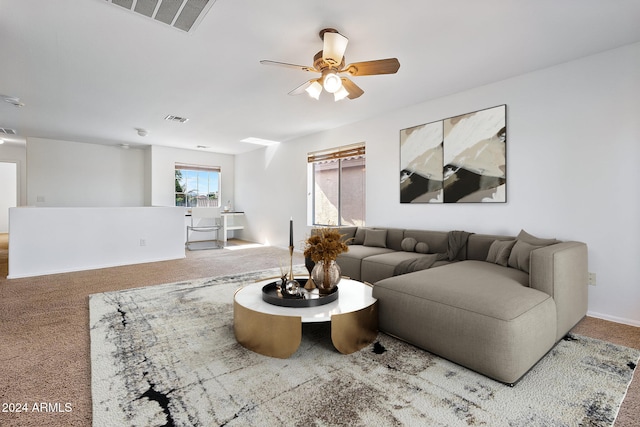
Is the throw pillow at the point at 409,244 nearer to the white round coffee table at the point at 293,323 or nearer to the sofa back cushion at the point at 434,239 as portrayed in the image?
the sofa back cushion at the point at 434,239

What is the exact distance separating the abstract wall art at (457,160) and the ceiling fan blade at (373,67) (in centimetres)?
167

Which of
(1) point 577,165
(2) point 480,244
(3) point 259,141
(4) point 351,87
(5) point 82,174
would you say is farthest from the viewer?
(5) point 82,174

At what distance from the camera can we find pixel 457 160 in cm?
369

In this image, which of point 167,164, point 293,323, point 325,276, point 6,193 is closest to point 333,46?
point 325,276

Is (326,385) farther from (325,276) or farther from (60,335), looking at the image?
(60,335)

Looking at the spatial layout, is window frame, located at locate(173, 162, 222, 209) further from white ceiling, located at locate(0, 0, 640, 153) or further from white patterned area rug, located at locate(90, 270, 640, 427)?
white patterned area rug, located at locate(90, 270, 640, 427)

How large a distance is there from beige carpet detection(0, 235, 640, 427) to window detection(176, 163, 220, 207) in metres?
3.31

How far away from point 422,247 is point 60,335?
356 centimetres

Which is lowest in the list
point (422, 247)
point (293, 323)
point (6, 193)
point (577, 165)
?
point (293, 323)

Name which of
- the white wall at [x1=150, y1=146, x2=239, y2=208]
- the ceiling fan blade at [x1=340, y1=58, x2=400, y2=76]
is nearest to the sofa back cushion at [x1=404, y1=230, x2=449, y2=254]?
the ceiling fan blade at [x1=340, y1=58, x2=400, y2=76]

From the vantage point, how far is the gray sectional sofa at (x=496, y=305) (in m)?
1.68

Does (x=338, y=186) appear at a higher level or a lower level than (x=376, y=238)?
higher

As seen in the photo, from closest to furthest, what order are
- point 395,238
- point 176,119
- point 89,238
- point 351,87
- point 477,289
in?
point 477,289 → point 351,87 → point 395,238 → point 89,238 → point 176,119

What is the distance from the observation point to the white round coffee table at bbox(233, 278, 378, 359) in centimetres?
189
